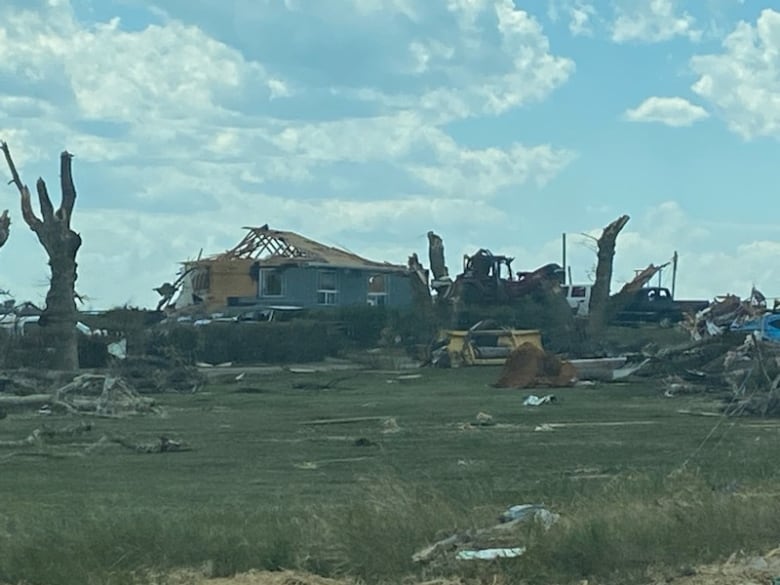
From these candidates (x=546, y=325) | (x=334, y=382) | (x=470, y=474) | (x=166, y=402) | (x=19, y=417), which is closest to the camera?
(x=470, y=474)

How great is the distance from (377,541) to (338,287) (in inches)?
2391

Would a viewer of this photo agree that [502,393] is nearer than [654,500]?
No

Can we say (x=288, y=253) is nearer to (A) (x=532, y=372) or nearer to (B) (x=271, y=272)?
(B) (x=271, y=272)

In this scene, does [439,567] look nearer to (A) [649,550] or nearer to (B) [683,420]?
(A) [649,550]

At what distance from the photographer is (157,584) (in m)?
11.2

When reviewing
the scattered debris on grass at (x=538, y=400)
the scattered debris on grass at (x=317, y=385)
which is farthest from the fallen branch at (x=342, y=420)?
the scattered debris on grass at (x=317, y=385)

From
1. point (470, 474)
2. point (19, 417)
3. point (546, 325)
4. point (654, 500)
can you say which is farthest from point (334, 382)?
point (654, 500)

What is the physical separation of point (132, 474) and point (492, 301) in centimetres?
4096

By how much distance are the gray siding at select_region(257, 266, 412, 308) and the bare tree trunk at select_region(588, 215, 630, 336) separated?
1147 centimetres

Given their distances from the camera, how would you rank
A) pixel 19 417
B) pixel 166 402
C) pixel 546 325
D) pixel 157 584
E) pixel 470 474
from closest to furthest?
pixel 157 584 < pixel 470 474 < pixel 19 417 < pixel 166 402 < pixel 546 325

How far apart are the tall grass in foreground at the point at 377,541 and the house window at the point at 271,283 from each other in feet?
188

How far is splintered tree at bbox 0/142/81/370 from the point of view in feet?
136

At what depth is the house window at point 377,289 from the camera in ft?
244

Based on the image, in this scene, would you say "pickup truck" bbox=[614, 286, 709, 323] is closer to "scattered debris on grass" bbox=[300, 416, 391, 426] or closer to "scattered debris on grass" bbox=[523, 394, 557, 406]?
"scattered debris on grass" bbox=[523, 394, 557, 406]
